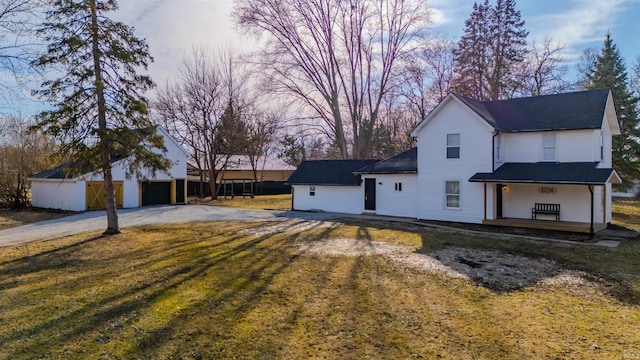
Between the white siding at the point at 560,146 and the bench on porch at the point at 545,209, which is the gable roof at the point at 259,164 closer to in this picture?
the white siding at the point at 560,146

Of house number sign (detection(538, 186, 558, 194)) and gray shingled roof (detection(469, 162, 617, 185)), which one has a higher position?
gray shingled roof (detection(469, 162, 617, 185))

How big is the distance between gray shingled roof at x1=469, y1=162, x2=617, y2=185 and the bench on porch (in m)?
1.79

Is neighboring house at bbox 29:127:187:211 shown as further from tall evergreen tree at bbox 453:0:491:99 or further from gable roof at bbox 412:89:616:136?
tall evergreen tree at bbox 453:0:491:99

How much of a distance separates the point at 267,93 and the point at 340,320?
26.4 meters

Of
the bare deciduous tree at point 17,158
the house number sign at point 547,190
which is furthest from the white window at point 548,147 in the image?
the bare deciduous tree at point 17,158

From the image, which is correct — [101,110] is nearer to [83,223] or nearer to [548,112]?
[83,223]

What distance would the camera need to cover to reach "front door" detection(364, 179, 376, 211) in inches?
Result: 831

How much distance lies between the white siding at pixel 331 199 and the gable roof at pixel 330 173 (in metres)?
0.32

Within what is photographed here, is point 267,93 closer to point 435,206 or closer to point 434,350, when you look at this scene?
point 435,206

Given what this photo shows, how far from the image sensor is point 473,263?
32.6 ft

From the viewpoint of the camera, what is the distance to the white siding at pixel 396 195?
1948cm

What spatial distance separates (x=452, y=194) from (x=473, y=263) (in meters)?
8.37

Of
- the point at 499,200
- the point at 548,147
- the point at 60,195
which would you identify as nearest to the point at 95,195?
the point at 60,195

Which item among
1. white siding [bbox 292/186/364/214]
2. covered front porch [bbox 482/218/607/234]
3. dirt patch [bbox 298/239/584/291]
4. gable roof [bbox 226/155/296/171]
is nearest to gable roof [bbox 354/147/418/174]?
white siding [bbox 292/186/364/214]
